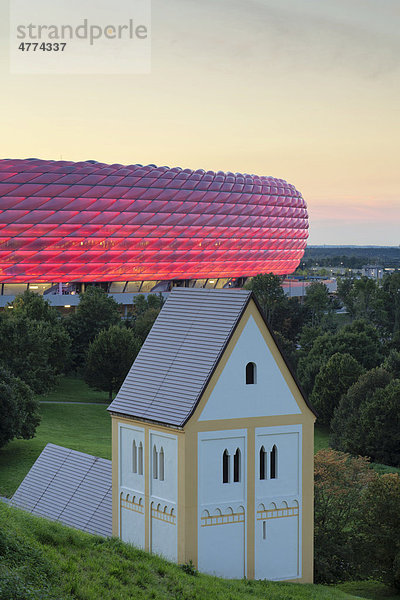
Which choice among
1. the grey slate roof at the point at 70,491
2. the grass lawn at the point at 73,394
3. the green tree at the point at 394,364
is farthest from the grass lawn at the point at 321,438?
the grey slate roof at the point at 70,491

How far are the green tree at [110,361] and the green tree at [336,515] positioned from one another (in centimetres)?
4641

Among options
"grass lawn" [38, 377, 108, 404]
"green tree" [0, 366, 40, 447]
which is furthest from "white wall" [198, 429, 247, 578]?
"grass lawn" [38, 377, 108, 404]

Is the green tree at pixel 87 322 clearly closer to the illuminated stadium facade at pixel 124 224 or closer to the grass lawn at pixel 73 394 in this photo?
the grass lawn at pixel 73 394

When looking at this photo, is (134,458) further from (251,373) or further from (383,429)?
(383,429)

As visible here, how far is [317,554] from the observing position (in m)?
40.6

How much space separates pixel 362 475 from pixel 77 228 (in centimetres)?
11598

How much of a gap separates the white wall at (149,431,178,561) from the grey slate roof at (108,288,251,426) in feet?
2.67

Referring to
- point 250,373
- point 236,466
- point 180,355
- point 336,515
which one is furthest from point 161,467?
point 336,515

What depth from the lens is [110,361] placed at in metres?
93.3

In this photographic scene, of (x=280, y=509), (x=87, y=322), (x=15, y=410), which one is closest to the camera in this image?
(x=280, y=509)

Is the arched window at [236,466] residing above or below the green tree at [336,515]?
above

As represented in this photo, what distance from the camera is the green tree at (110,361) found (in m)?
92.9

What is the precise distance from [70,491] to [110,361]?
5691cm

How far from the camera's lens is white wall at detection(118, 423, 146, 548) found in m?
31.5
